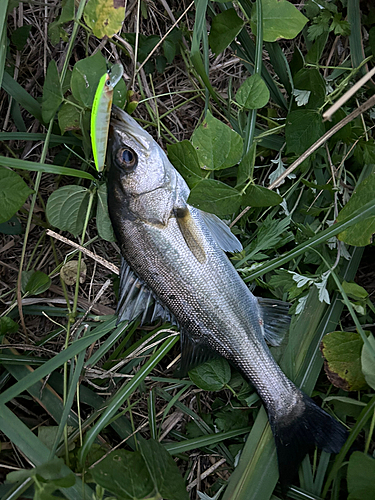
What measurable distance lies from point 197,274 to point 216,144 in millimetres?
685

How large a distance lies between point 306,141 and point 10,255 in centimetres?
201

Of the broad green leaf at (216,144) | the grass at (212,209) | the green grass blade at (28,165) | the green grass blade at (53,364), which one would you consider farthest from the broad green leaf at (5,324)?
the broad green leaf at (216,144)

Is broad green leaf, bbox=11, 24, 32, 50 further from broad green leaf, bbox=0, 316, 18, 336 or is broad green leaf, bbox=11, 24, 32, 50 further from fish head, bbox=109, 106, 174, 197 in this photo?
broad green leaf, bbox=0, 316, 18, 336

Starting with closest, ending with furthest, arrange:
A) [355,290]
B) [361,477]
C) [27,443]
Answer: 1. [361,477]
2. [27,443]
3. [355,290]

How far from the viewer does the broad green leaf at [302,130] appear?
2041mm

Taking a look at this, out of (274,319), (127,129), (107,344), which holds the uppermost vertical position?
(127,129)

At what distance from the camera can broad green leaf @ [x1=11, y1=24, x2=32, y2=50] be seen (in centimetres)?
234

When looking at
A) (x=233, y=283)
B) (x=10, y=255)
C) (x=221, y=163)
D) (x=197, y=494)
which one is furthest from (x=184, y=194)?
(x=197, y=494)

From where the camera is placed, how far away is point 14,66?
2.37 m

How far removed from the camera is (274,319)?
2.11 metres

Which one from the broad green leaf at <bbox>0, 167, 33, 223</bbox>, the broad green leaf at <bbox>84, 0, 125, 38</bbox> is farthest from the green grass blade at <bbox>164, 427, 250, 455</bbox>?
the broad green leaf at <bbox>84, 0, 125, 38</bbox>

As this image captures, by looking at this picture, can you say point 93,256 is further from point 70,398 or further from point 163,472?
point 163,472

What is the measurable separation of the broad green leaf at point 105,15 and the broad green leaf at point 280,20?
0.71m

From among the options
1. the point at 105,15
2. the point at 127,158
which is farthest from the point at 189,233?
the point at 105,15
